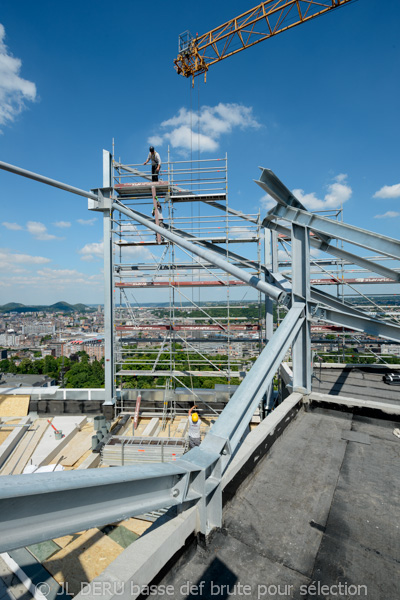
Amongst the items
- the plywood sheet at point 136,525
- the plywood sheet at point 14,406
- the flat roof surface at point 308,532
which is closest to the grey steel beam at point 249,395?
the flat roof surface at point 308,532

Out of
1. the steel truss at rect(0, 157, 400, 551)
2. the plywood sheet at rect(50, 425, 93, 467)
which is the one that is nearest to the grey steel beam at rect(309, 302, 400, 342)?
the steel truss at rect(0, 157, 400, 551)

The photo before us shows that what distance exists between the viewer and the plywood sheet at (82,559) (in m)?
4.68

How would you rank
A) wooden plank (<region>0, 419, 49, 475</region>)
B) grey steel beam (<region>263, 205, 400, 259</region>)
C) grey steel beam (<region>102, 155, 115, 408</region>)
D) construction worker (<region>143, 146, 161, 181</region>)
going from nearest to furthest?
grey steel beam (<region>263, 205, 400, 259</region>) → wooden plank (<region>0, 419, 49, 475</region>) → construction worker (<region>143, 146, 161, 181</region>) → grey steel beam (<region>102, 155, 115, 408</region>)

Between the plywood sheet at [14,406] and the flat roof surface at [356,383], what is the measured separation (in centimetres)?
1178

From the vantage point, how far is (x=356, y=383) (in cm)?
810

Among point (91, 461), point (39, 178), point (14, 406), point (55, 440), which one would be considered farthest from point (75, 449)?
point (39, 178)

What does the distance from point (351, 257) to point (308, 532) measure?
5119 millimetres

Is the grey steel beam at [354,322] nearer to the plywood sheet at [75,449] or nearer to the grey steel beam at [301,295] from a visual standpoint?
the grey steel beam at [301,295]

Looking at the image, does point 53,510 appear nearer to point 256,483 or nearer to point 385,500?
point 256,483

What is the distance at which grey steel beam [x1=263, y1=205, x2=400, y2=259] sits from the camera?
16.0 feet

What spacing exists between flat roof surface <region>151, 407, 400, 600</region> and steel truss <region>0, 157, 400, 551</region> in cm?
31

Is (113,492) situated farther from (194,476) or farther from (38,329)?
(38,329)

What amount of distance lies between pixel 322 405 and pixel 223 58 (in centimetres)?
3410

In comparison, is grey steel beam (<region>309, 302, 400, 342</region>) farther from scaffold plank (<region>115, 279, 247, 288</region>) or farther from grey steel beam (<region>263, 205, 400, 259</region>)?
scaffold plank (<region>115, 279, 247, 288</region>)
